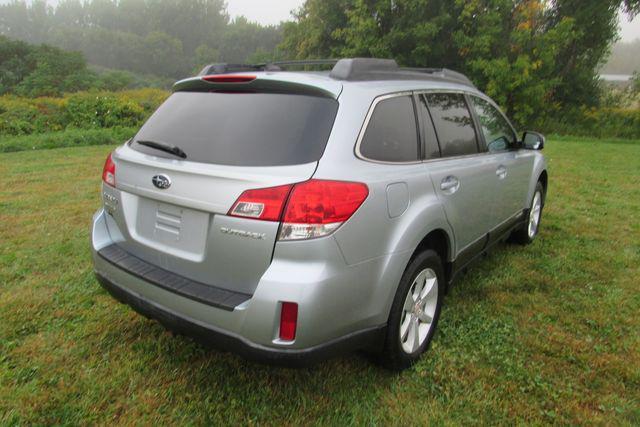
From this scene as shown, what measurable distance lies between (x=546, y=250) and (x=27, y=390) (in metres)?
4.41

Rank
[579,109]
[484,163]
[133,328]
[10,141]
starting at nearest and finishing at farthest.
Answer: [133,328]
[484,163]
[10,141]
[579,109]

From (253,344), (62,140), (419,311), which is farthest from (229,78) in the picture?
(62,140)

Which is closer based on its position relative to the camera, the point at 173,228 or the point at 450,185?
the point at 173,228

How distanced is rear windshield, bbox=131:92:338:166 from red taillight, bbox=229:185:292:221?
0.15 meters

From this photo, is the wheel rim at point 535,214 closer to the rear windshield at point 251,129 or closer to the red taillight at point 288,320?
the rear windshield at point 251,129

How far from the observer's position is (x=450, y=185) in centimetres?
273

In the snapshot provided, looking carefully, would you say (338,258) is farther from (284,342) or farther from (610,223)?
(610,223)

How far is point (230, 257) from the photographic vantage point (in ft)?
6.39

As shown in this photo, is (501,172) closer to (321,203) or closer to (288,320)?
(321,203)

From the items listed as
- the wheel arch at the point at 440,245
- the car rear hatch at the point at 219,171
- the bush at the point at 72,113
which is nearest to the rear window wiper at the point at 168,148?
the car rear hatch at the point at 219,171

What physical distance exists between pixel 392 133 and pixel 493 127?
1716 mm

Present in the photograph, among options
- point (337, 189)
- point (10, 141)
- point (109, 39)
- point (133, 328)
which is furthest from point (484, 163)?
point (109, 39)

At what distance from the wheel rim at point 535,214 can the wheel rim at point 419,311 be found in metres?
2.44

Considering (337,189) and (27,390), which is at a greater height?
(337,189)
